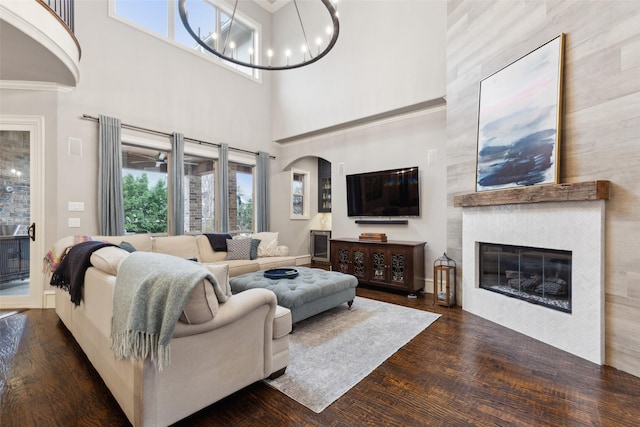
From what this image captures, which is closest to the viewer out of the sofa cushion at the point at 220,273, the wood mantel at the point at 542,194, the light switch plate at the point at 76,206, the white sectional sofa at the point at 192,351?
the white sectional sofa at the point at 192,351

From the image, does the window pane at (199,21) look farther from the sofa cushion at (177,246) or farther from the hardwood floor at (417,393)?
the hardwood floor at (417,393)

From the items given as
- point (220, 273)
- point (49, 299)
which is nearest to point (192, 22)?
point (49, 299)

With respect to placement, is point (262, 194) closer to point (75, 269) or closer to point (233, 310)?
point (75, 269)

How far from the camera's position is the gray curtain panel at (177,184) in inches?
202

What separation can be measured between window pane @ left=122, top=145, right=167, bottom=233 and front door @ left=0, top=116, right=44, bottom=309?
3.38 ft

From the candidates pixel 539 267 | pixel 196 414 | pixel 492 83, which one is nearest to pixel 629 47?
pixel 492 83

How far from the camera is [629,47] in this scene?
229 cm

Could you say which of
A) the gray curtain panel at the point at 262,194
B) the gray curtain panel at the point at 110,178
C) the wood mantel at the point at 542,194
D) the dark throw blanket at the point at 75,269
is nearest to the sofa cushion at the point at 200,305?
the dark throw blanket at the point at 75,269

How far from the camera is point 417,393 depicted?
2010 millimetres

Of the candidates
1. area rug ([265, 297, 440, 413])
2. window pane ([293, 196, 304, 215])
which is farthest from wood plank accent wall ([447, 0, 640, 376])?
window pane ([293, 196, 304, 215])

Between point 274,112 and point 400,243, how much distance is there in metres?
4.18

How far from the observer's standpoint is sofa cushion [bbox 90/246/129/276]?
2.07 m

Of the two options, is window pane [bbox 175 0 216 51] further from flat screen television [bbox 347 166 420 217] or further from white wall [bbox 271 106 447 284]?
flat screen television [bbox 347 166 420 217]

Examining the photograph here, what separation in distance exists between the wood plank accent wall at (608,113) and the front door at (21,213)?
229 inches
